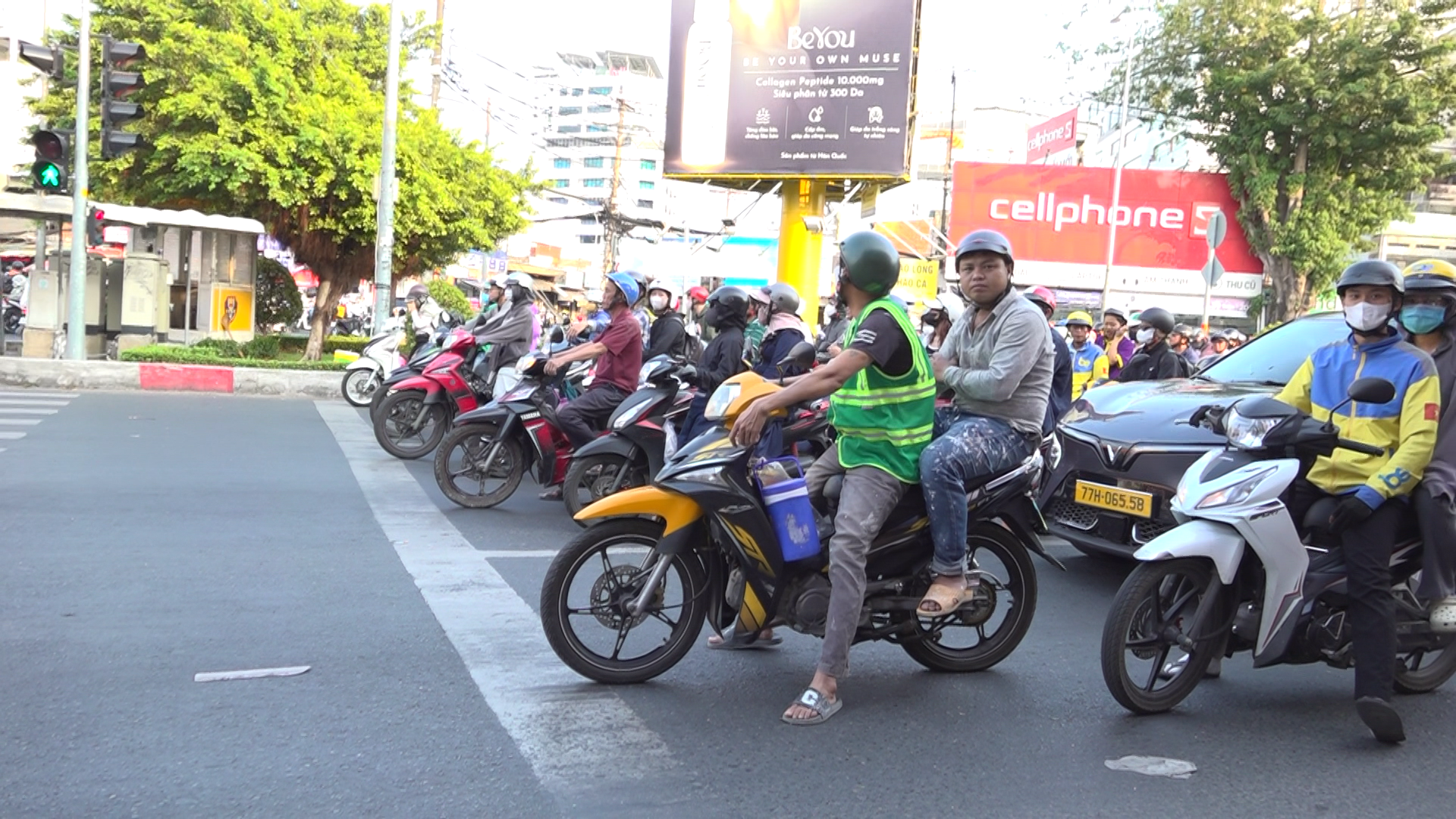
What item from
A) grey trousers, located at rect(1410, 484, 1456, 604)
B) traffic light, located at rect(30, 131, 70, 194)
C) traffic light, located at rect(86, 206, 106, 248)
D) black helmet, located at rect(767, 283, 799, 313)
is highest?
traffic light, located at rect(30, 131, 70, 194)

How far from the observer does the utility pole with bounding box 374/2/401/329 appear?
59.6ft

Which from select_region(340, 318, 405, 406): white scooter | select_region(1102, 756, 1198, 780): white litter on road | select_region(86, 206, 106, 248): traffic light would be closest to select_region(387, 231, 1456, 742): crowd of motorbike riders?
select_region(1102, 756, 1198, 780): white litter on road

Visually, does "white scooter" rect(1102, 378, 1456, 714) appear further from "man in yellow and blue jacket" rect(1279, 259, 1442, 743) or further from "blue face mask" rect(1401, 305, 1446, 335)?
"blue face mask" rect(1401, 305, 1446, 335)

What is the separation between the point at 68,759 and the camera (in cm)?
372

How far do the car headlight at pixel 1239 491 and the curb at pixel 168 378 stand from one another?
1390cm

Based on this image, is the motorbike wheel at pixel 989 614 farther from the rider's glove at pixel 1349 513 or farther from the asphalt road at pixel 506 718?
the rider's glove at pixel 1349 513

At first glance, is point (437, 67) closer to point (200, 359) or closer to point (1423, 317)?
point (200, 359)

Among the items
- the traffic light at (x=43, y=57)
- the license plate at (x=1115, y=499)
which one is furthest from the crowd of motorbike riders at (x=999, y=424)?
the traffic light at (x=43, y=57)

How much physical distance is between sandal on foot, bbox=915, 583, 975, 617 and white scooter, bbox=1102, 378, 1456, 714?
55cm

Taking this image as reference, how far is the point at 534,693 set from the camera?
14.8ft

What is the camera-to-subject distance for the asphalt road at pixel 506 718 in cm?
366

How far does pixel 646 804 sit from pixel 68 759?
1.77 meters

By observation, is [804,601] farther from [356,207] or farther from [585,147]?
[585,147]

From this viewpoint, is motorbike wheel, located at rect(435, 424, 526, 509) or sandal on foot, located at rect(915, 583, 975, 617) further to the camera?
motorbike wheel, located at rect(435, 424, 526, 509)
